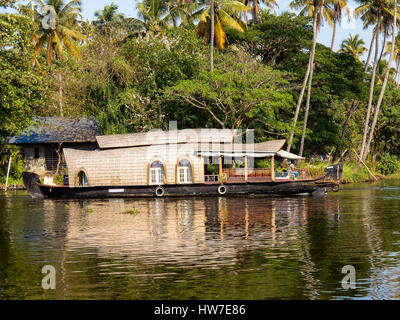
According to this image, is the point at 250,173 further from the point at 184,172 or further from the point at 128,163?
Result: the point at 128,163

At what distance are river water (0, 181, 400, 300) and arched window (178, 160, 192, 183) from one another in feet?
24.4

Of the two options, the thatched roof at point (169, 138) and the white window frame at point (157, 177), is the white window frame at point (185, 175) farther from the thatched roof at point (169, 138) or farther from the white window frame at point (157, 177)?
the thatched roof at point (169, 138)

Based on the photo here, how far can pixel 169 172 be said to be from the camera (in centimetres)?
3741

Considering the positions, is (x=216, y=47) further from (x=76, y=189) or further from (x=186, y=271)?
(x=186, y=271)

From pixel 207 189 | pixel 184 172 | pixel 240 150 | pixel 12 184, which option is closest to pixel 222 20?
pixel 240 150

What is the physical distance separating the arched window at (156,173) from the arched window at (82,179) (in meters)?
4.16

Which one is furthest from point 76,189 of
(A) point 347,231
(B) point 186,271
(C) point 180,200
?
(B) point 186,271

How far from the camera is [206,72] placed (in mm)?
43469

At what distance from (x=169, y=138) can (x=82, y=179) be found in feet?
19.8

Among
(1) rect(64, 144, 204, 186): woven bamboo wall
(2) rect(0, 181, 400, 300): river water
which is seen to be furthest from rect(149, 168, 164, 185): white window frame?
(2) rect(0, 181, 400, 300): river water

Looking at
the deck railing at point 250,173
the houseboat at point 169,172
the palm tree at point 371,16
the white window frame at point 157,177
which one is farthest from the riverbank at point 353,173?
the white window frame at point 157,177

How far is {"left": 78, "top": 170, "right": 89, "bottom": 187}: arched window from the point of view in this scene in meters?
38.8

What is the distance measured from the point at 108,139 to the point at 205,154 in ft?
20.9

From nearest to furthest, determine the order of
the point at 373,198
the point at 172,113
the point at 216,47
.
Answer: the point at 373,198 < the point at 172,113 < the point at 216,47
